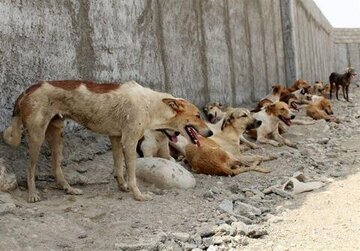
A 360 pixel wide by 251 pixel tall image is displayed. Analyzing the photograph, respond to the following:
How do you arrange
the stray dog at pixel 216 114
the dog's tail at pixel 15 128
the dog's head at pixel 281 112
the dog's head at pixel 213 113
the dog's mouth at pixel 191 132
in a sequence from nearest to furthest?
1. the dog's tail at pixel 15 128
2. the dog's mouth at pixel 191 132
3. the stray dog at pixel 216 114
4. the dog's head at pixel 213 113
5. the dog's head at pixel 281 112

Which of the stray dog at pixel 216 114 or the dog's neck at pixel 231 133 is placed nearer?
the dog's neck at pixel 231 133

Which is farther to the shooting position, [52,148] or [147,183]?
[147,183]

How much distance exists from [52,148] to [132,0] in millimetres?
2735

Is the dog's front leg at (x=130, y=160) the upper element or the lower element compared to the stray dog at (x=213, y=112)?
upper

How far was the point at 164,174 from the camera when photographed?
5316mm

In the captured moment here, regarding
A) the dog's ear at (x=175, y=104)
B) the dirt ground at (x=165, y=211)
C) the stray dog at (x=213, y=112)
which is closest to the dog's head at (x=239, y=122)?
the stray dog at (x=213, y=112)

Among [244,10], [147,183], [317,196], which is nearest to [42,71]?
[147,183]

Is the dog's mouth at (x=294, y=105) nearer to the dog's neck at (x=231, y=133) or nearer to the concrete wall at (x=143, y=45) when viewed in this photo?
the concrete wall at (x=143, y=45)

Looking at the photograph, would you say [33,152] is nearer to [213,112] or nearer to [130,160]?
[130,160]

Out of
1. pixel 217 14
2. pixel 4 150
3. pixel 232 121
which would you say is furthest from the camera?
pixel 217 14

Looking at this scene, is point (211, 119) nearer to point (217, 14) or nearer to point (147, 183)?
point (217, 14)

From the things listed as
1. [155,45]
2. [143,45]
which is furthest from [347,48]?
[143,45]

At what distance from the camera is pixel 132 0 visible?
6.87 m

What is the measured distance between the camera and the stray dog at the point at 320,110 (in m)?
11.1
